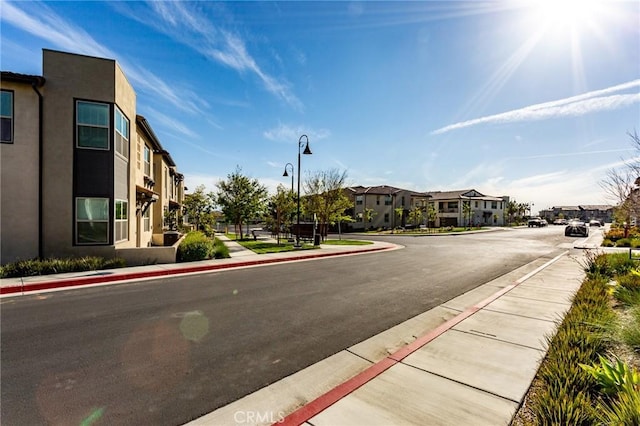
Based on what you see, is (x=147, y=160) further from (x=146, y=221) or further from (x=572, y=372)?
(x=572, y=372)

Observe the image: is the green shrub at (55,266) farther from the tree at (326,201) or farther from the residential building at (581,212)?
the residential building at (581,212)

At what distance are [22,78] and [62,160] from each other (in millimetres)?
3206

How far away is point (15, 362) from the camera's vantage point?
4680mm

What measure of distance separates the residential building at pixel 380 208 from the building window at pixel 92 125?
144 feet

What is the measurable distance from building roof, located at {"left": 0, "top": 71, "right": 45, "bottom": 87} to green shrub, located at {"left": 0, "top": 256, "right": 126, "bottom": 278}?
688 cm

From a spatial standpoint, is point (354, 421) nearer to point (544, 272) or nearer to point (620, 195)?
point (544, 272)

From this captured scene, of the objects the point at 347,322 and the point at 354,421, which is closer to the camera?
the point at 354,421

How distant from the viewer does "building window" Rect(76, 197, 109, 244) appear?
12.5 metres

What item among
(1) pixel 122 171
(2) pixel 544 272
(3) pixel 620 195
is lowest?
(2) pixel 544 272

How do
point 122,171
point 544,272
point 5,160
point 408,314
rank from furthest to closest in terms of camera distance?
point 122,171, point 544,272, point 5,160, point 408,314

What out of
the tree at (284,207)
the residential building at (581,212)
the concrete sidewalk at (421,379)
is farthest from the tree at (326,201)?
the residential building at (581,212)

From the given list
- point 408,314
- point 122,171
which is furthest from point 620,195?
point 122,171

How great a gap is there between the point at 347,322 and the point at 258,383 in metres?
2.91

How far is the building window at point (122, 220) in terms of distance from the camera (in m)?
13.5
